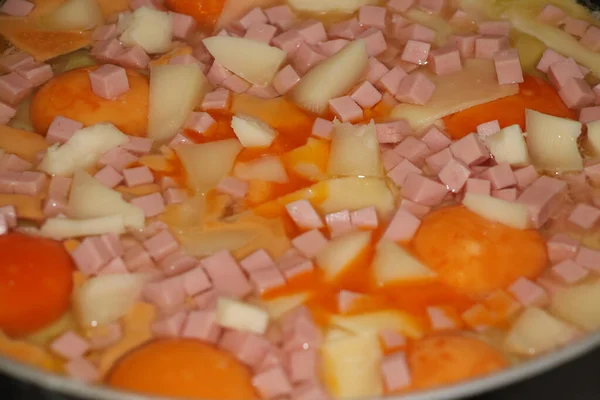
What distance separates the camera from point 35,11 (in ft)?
9.44

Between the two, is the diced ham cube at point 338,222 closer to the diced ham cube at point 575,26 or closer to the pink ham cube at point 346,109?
the pink ham cube at point 346,109

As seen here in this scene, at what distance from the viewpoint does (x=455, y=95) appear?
2.50 m

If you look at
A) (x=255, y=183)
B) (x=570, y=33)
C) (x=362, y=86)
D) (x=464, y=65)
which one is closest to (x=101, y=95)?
(x=255, y=183)

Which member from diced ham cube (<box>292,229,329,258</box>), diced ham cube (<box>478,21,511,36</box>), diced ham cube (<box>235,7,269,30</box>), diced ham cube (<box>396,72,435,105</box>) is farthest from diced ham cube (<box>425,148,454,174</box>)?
diced ham cube (<box>235,7,269,30</box>)

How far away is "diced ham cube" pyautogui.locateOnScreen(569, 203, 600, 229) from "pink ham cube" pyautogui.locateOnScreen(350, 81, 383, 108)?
767mm

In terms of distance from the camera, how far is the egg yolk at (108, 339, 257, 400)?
1743mm

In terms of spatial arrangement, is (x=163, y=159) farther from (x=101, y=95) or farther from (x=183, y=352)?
(x=183, y=352)

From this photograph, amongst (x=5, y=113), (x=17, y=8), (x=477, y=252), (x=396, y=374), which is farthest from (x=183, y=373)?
(x=17, y=8)

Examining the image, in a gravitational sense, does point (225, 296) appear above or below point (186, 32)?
below

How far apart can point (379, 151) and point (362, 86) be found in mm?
277

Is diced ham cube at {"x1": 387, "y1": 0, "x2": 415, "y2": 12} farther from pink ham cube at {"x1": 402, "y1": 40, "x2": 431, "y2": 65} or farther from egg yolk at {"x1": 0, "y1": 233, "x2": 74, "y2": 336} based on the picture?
egg yolk at {"x1": 0, "y1": 233, "x2": 74, "y2": 336}

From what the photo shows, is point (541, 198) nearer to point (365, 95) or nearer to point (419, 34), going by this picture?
point (365, 95)

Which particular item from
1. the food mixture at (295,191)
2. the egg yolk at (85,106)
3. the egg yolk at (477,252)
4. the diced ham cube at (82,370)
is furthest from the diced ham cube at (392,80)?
the diced ham cube at (82,370)

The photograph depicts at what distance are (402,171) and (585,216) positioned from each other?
1.84 ft
